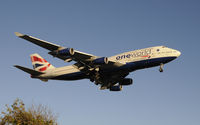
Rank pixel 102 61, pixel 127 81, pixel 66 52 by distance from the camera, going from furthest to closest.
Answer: pixel 127 81 → pixel 102 61 → pixel 66 52

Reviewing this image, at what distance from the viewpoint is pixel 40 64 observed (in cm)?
5516

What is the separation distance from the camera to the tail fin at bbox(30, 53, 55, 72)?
53844 millimetres

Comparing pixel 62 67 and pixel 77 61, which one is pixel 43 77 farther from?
pixel 77 61

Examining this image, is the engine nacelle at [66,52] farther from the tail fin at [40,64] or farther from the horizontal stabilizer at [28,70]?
the tail fin at [40,64]

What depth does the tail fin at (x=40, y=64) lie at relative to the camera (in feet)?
177

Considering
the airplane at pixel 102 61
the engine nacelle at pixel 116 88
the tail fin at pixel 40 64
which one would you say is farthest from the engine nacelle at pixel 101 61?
the tail fin at pixel 40 64

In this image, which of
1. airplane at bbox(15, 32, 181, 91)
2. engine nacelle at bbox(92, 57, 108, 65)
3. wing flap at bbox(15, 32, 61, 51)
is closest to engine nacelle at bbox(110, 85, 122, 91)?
airplane at bbox(15, 32, 181, 91)

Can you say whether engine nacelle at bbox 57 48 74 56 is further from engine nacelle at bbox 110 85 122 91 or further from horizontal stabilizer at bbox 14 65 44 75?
engine nacelle at bbox 110 85 122 91

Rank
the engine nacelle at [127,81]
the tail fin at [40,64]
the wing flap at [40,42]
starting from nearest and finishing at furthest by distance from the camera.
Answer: the wing flap at [40,42] → the engine nacelle at [127,81] → the tail fin at [40,64]

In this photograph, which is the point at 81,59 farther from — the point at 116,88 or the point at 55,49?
the point at 116,88

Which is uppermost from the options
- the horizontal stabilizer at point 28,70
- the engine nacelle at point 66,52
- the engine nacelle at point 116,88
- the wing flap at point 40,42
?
the wing flap at point 40,42

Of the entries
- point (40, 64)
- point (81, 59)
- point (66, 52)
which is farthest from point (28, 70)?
point (66, 52)

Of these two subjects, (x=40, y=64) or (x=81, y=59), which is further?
(x=40, y=64)

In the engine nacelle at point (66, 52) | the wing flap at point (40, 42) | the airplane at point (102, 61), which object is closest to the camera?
the wing flap at point (40, 42)
